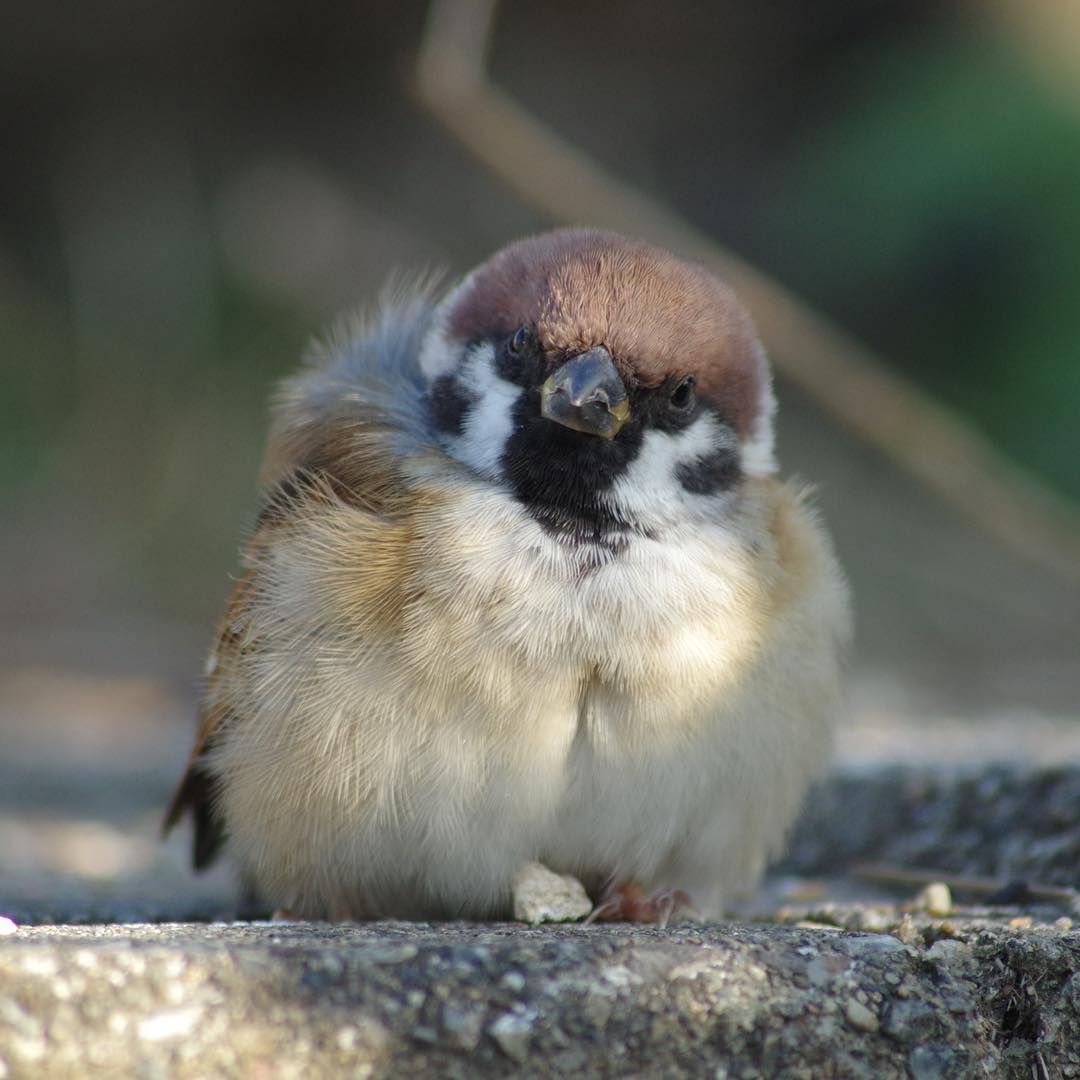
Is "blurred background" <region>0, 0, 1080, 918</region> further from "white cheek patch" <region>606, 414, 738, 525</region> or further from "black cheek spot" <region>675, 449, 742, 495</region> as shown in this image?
"white cheek patch" <region>606, 414, 738, 525</region>

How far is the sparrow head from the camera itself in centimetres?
324

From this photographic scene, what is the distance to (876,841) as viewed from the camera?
4.26m

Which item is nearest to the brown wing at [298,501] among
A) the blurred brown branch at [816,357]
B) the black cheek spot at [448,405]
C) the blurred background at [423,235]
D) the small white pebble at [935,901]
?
the black cheek spot at [448,405]

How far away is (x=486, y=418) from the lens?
132 inches

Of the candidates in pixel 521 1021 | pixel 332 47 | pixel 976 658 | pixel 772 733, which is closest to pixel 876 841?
pixel 772 733

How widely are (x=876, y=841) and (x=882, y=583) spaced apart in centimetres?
505

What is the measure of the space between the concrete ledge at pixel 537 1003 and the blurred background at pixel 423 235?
4.75 meters

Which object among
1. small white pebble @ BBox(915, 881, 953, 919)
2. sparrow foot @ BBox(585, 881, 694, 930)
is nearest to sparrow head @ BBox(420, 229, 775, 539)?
sparrow foot @ BBox(585, 881, 694, 930)

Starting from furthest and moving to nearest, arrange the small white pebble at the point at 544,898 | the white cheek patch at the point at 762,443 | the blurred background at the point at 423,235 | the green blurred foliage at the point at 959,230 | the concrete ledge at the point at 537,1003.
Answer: the blurred background at the point at 423,235
the green blurred foliage at the point at 959,230
the white cheek patch at the point at 762,443
the small white pebble at the point at 544,898
the concrete ledge at the point at 537,1003

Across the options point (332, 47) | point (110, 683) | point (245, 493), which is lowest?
point (110, 683)

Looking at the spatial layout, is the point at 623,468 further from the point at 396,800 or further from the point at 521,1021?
the point at 521,1021

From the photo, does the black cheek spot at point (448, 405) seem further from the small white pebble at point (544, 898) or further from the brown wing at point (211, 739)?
the small white pebble at point (544, 898)

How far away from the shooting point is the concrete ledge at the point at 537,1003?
204 cm

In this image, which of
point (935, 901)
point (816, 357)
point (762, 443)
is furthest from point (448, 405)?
point (816, 357)
